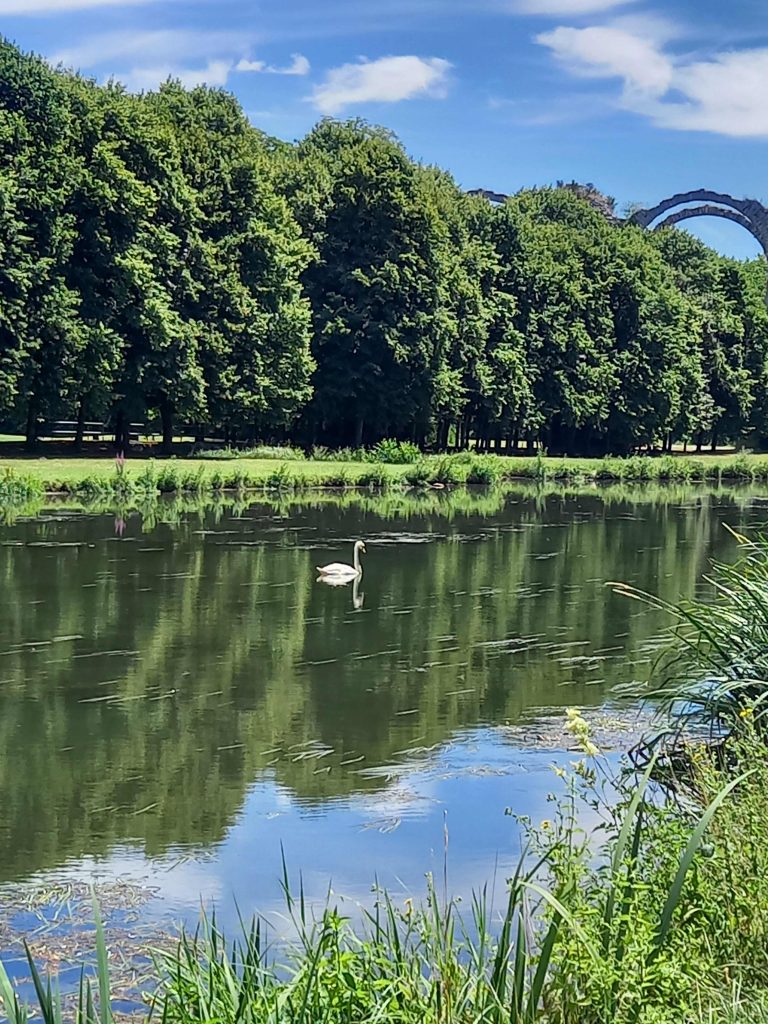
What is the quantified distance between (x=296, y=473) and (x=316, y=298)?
1526cm

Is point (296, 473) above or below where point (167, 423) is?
below

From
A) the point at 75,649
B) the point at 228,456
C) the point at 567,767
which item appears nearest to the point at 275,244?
the point at 228,456

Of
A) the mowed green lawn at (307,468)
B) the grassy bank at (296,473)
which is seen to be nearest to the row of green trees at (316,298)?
the mowed green lawn at (307,468)

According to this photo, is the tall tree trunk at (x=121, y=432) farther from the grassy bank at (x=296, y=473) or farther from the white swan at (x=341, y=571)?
the white swan at (x=341, y=571)

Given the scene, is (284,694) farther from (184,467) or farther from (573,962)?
(184,467)

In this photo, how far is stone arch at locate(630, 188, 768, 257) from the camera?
74562 millimetres

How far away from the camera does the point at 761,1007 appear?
431cm

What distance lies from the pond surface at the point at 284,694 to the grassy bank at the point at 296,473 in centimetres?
762

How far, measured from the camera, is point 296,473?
39.2m

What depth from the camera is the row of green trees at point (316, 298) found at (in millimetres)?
40938

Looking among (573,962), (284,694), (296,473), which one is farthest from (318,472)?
(573,962)

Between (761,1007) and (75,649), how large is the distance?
1074 cm

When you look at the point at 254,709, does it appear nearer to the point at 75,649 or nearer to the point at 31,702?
the point at 31,702

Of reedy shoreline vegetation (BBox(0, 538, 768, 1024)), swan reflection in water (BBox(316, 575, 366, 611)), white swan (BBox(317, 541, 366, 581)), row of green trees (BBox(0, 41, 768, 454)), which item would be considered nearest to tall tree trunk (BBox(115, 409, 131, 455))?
row of green trees (BBox(0, 41, 768, 454))
